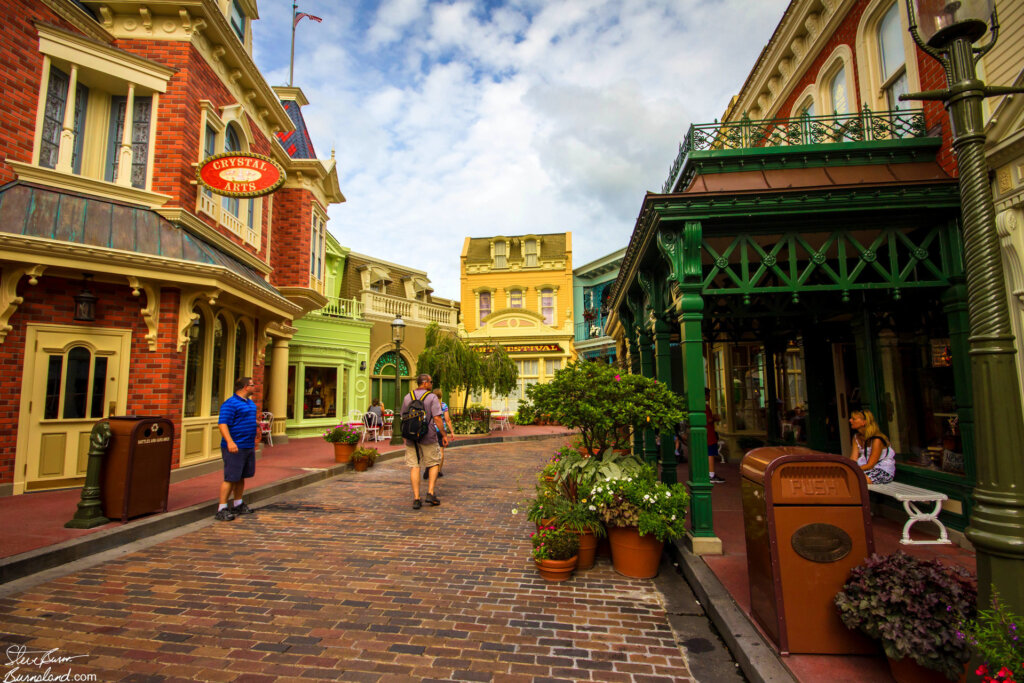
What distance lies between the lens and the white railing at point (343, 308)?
65.0ft

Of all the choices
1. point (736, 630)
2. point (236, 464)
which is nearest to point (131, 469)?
point (236, 464)

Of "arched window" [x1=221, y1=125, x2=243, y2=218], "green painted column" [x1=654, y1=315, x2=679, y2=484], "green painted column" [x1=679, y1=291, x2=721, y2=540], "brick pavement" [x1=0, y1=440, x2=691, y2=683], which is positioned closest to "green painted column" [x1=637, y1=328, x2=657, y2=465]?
"green painted column" [x1=654, y1=315, x2=679, y2=484]

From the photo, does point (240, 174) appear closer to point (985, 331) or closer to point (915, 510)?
point (985, 331)

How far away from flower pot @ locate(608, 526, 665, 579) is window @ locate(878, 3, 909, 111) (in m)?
6.99

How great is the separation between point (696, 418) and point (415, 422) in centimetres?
396

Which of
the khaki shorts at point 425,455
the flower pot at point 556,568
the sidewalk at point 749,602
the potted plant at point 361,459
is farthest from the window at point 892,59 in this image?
the potted plant at point 361,459

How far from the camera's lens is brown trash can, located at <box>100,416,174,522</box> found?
616 centimetres

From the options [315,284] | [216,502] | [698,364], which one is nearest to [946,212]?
[698,364]

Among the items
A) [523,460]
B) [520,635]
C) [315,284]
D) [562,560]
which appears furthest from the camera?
[315,284]

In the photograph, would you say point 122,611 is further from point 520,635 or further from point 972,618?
point 972,618

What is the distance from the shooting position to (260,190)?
398 inches

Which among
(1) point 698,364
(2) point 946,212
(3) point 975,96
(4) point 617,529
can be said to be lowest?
(4) point 617,529

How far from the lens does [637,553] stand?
16.0ft

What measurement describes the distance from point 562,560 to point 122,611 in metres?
3.60
